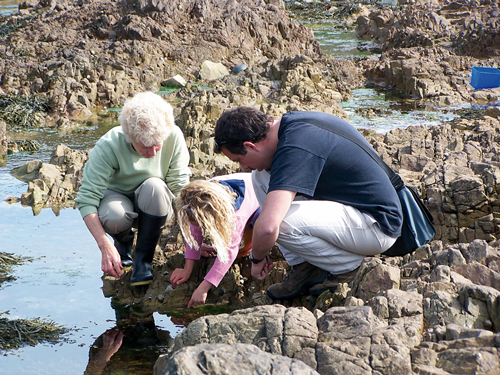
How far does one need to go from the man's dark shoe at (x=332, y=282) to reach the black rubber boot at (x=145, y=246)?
106 centimetres

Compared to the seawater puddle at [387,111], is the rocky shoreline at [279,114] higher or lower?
higher

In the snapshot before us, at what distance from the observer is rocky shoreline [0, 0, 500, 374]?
1968 millimetres

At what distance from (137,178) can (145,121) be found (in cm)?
49

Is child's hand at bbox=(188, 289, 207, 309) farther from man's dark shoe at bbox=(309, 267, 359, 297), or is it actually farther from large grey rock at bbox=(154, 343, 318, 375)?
large grey rock at bbox=(154, 343, 318, 375)

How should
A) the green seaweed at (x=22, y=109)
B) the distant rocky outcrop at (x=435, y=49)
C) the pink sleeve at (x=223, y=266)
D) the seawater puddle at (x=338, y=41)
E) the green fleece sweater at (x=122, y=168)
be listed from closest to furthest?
the pink sleeve at (x=223, y=266) → the green fleece sweater at (x=122, y=168) → the green seaweed at (x=22, y=109) → the distant rocky outcrop at (x=435, y=49) → the seawater puddle at (x=338, y=41)

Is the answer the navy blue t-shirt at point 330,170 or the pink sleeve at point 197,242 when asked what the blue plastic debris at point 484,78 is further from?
the pink sleeve at point 197,242

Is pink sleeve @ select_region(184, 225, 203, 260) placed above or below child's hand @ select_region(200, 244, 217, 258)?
above

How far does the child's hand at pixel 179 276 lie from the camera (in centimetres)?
326

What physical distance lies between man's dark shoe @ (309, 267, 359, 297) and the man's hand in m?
0.31

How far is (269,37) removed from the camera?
12.4 m

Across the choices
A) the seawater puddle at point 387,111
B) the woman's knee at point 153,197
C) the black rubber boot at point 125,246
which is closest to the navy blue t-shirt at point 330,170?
the woman's knee at point 153,197

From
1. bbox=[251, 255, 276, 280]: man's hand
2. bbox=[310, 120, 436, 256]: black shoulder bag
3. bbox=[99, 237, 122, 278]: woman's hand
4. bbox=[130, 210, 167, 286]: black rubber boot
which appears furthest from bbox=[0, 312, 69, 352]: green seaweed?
bbox=[310, 120, 436, 256]: black shoulder bag

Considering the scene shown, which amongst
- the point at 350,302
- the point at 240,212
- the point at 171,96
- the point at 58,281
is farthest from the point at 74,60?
the point at 350,302

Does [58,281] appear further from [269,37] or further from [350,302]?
[269,37]
